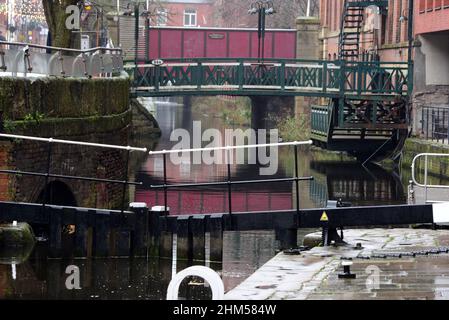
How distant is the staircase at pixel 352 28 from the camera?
58875 mm

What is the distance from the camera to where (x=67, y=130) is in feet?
84.9

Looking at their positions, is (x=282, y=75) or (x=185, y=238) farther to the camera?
(x=282, y=75)

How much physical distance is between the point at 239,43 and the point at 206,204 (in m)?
35.0

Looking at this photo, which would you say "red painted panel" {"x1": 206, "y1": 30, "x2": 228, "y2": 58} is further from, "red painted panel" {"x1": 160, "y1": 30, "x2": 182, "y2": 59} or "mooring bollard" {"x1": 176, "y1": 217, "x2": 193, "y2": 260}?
"mooring bollard" {"x1": 176, "y1": 217, "x2": 193, "y2": 260}

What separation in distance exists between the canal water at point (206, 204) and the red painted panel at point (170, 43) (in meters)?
3.89

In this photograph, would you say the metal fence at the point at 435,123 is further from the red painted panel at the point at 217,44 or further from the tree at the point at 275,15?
the tree at the point at 275,15

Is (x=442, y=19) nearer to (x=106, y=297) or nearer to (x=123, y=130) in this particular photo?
(x=123, y=130)

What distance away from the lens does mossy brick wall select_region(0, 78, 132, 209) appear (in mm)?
23438

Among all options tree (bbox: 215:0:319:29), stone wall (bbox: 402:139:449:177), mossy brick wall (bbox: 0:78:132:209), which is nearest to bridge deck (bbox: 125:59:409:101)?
stone wall (bbox: 402:139:449:177)

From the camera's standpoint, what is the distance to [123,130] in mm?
30641

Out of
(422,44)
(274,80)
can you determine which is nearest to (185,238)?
(422,44)

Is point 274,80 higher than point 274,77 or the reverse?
the reverse

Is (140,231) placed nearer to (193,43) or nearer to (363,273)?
(363,273)

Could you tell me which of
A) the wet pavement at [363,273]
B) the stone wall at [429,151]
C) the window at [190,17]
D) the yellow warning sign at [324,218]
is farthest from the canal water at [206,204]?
the window at [190,17]
